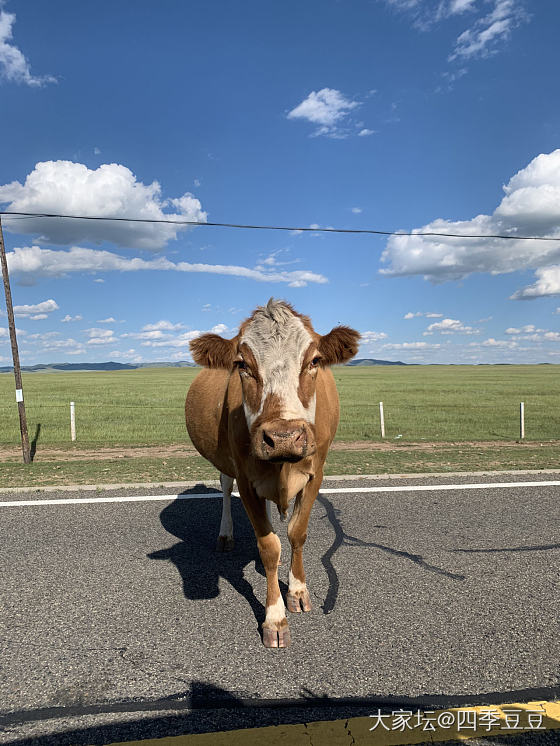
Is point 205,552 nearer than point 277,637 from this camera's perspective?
No

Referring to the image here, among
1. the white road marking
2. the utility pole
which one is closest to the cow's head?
the white road marking

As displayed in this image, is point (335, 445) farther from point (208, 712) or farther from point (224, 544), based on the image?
point (208, 712)

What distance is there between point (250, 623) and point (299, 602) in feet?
1.51

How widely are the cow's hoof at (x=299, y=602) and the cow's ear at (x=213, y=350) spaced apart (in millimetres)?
1954

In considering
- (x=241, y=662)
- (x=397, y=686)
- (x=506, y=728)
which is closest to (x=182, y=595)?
(x=241, y=662)

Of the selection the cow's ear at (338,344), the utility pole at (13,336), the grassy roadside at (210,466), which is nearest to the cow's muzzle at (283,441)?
the cow's ear at (338,344)

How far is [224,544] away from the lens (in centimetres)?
541

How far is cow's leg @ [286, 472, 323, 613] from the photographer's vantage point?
3.97 meters

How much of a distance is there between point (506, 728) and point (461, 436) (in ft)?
51.0

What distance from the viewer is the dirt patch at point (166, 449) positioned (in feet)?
42.4

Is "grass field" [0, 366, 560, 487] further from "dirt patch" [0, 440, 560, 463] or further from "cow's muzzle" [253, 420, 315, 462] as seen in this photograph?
"cow's muzzle" [253, 420, 315, 462]

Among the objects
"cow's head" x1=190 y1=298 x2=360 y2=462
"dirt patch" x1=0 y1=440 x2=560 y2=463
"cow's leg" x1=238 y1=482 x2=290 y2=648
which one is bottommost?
"dirt patch" x1=0 y1=440 x2=560 y2=463

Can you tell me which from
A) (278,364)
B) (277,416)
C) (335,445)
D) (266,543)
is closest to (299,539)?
(266,543)

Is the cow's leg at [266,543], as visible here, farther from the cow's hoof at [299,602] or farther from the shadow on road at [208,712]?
the shadow on road at [208,712]
